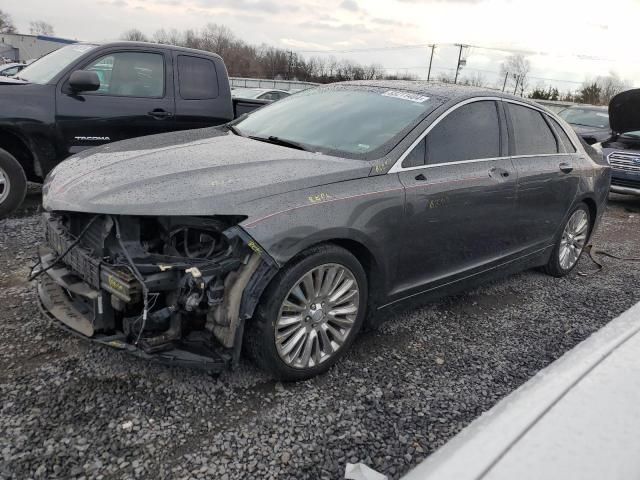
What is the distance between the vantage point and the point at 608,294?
4.82m

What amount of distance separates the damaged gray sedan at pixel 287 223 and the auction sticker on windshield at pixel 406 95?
0.06ft

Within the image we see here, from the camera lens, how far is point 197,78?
6.30 metres

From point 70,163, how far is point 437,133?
92.8 inches

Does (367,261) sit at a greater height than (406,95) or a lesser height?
lesser

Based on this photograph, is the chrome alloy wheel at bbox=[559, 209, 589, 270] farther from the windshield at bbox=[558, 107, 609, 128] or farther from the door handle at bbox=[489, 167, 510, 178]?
the windshield at bbox=[558, 107, 609, 128]

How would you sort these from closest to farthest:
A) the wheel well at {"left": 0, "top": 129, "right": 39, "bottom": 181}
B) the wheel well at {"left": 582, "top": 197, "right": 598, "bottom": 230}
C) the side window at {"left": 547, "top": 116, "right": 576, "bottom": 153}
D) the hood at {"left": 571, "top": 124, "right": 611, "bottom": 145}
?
the side window at {"left": 547, "top": 116, "right": 576, "bottom": 153} < the wheel well at {"left": 582, "top": 197, "right": 598, "bottom": 230} < the wheel well at {"left": 0, "top": 129, "right": 39, "bottom": 181} < the hood at {"left": 571, "top": 124, "right": 611, "bottom": 145}

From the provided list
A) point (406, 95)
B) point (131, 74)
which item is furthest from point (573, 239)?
point (131, 74)

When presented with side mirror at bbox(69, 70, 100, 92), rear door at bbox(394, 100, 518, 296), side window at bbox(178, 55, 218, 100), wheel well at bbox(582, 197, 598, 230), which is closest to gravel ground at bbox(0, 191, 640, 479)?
rear door at bbox(394, 100, 518, 296)

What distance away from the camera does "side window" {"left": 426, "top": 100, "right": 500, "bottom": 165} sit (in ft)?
11.4

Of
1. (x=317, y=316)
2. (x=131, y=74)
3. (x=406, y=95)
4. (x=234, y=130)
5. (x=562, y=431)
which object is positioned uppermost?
(x=406, y=95)

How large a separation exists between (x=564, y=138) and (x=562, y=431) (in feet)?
13.5

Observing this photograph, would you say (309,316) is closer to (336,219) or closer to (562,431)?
(336,219)

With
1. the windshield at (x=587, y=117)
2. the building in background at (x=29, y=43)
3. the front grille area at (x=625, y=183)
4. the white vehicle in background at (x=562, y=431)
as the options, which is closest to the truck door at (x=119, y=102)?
the white vehicle in background at (x=562, y=431)

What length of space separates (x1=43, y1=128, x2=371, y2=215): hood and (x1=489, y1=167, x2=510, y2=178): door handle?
1.18m
